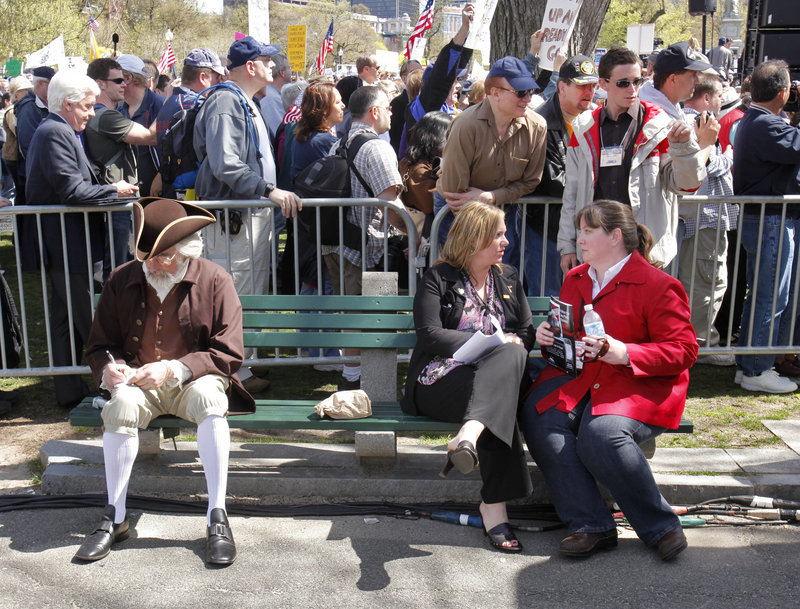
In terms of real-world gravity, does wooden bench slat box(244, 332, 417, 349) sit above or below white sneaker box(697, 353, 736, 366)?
above

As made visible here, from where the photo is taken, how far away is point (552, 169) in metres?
5.77

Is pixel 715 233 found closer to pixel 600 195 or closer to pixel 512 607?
pixel 600 195

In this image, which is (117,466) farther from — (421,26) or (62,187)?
(421,26)

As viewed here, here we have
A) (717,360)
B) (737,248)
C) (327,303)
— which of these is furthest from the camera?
(717,360)

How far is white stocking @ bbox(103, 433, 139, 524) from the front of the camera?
4.05m

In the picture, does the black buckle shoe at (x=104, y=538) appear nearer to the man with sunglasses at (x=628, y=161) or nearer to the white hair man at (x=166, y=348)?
the white hair man at (x=166, y=348)

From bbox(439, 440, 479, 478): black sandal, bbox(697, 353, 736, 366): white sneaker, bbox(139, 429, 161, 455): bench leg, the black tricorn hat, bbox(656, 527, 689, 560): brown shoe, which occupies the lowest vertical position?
bbox(697, 353, 736, 366): white sneaker

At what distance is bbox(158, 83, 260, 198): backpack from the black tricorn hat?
1.82m

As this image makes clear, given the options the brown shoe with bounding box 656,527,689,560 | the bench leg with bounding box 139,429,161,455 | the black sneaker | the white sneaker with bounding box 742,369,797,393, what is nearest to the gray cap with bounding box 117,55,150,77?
the black sneaker

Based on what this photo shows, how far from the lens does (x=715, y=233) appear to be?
21.1 feet

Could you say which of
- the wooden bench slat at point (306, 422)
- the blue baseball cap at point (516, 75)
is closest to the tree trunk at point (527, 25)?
the blue baseball cap at point (516, 75)

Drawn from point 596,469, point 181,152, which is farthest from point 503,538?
point 181,152

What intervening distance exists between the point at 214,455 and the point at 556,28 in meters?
4.45

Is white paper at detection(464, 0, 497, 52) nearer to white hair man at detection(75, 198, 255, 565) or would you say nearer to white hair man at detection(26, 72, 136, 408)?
white hair man at detection(26, 72, 136, 408)
